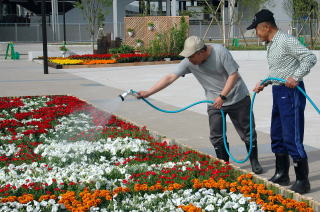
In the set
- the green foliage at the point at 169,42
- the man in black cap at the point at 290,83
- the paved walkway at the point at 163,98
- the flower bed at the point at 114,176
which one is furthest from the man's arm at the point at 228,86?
the green foliage at the point at 169,42

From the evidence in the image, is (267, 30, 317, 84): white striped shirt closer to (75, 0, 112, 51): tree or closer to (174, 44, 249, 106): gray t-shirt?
(174, 44, 249, 106): gray t-shirt

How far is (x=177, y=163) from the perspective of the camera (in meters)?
6.11

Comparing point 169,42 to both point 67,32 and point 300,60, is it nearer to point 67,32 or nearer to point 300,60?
point 300,60

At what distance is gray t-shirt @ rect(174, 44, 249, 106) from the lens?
580 centimetres

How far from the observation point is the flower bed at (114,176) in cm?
482

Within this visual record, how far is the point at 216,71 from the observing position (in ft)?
19.3

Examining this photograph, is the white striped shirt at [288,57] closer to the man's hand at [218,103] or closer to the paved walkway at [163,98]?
the man's hand at [218,103]

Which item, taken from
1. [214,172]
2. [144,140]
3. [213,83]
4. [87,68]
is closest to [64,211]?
[214,172]

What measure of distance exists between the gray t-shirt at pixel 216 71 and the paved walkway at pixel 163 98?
926 millimetres

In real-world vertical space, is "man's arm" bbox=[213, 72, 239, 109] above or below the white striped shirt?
below

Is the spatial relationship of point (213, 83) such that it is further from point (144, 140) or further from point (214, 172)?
point (144, 140)

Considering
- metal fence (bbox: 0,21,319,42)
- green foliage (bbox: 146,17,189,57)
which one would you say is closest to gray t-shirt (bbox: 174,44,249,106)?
green foliage (bbox: 146,17,189,57)

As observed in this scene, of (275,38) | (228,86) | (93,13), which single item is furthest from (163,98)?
(93,13)

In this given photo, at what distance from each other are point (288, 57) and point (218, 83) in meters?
0.92
